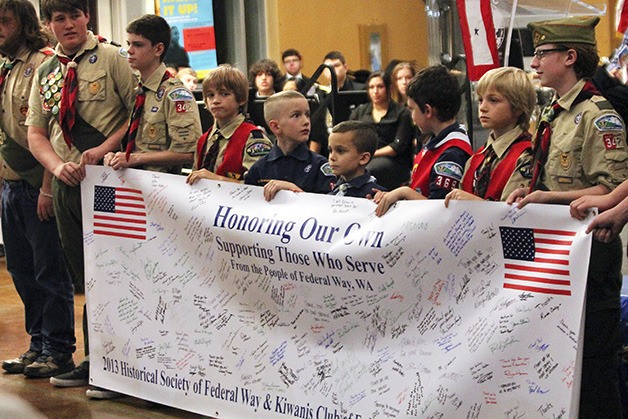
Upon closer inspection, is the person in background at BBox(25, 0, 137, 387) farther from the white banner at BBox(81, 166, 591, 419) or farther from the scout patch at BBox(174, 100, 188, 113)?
the scout patch at BBox(174, 100, 188, 113)

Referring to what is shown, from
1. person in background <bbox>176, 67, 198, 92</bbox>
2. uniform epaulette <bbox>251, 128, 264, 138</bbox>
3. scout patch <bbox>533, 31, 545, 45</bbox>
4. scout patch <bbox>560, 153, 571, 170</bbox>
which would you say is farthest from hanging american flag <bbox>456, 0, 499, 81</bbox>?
person in background <bbox>176, 67, 198, 92</bbox>

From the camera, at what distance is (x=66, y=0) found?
553 centimetres

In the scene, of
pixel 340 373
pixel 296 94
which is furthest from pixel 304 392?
pixel 296 94

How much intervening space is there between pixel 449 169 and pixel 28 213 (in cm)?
252

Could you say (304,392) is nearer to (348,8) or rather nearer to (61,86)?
(61,86)

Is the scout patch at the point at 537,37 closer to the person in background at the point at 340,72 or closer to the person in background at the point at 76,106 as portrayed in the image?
the person in background at the point at 76,106

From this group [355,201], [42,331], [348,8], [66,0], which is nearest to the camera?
[355,201]

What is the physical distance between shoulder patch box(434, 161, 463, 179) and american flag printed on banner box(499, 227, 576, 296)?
→ 17.8 inches

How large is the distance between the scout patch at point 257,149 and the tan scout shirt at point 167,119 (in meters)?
0.36

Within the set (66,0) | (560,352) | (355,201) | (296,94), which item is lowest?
(560,352)

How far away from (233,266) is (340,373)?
698 mm

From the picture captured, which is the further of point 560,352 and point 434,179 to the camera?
point 434,179

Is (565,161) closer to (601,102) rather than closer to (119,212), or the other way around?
(601,102)

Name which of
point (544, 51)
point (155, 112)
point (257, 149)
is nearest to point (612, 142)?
point (544, 51)
